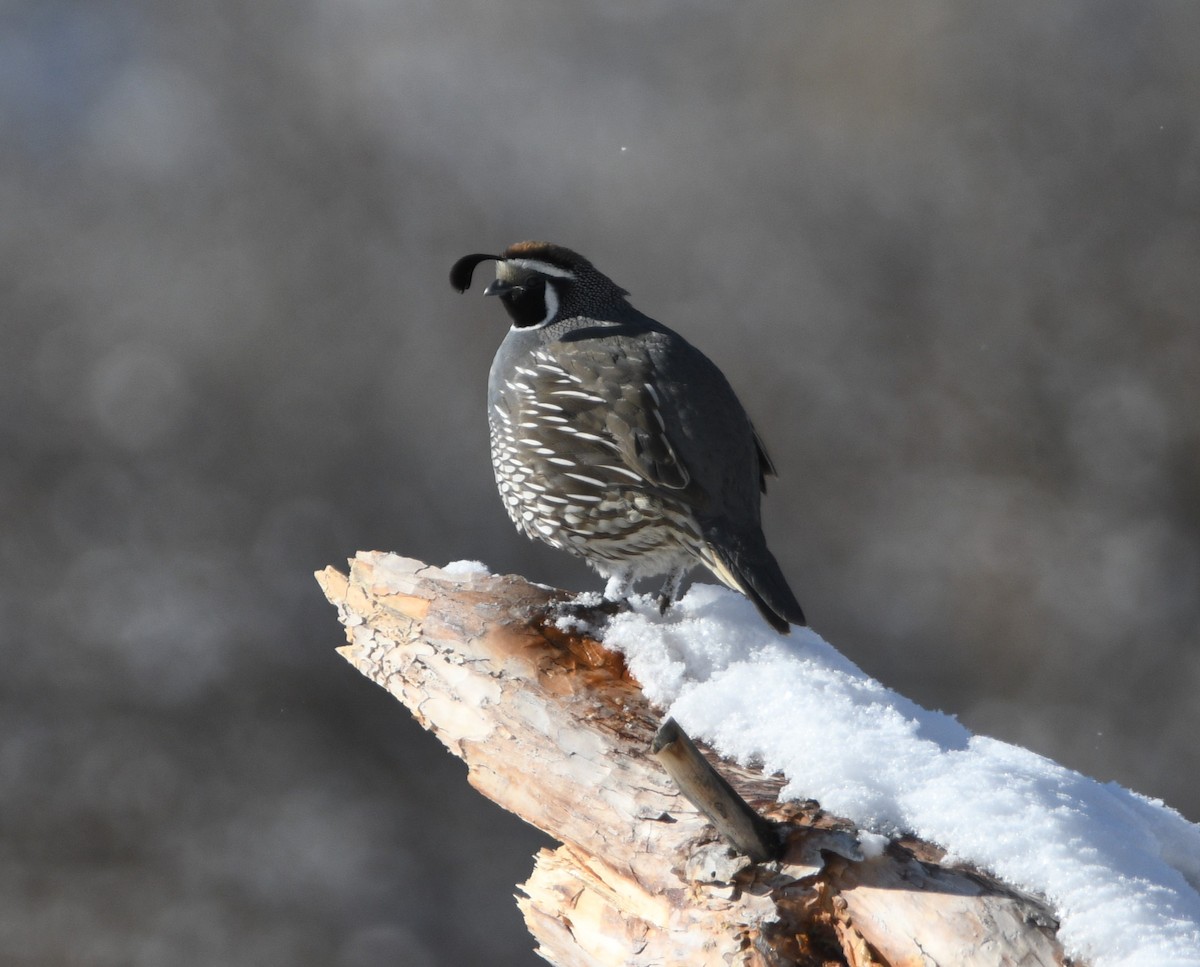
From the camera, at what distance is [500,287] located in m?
3.14

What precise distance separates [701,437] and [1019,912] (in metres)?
1.28

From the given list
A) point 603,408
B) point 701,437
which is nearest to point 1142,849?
point 701,437

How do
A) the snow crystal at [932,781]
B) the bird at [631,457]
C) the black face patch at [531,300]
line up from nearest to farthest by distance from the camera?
1. the snow crystal at [932,781]
2. the bird at [631,457]
3. the black face patch at [531,300]

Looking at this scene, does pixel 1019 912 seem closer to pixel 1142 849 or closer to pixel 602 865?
pixel 1142 849

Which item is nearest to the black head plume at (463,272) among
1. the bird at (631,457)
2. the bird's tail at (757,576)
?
the bird at (631,457)

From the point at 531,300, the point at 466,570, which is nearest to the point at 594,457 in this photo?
the point at 466,570

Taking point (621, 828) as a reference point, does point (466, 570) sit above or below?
above

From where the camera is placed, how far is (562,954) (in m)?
2.20

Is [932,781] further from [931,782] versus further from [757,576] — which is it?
[757,576]

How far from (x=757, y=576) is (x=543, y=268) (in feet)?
3.64

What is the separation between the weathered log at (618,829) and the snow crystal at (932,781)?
5 cm

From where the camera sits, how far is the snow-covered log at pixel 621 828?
1703 millimetres

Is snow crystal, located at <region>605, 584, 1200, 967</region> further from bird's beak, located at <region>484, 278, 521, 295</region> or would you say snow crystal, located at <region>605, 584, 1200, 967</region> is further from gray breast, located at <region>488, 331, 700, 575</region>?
bird's beak, located at <region>484, 278, 521, 295</region>

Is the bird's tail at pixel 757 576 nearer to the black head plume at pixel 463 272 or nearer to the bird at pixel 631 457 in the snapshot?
the bird at pixel 631 457
